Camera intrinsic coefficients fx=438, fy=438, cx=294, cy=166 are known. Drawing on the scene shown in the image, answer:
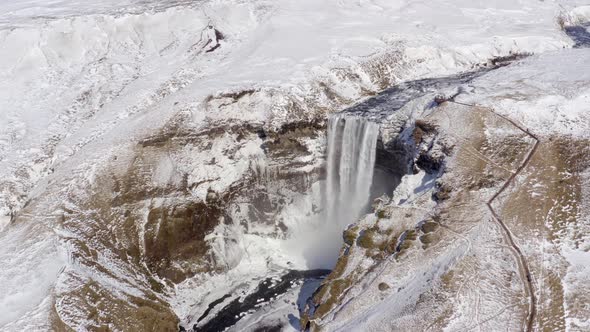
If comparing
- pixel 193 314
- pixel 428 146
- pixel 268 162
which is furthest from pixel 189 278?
pixel 428 146

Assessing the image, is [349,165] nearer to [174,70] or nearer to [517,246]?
[517,246]

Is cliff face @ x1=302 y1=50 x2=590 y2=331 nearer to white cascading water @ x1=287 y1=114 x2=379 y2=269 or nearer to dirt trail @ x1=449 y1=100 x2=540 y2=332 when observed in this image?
dirt trail @ x1=449 y1=100 x2=540 y2=332

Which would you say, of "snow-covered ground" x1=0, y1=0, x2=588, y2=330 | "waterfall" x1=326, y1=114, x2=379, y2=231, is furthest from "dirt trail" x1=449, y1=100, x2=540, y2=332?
"waterfall" x1=326, y1=114, x2=379, y2=231

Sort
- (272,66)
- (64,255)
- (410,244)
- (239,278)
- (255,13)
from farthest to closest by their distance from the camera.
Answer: (255,13) → (272,66) → (239,278) → (64,255) → (410,244)

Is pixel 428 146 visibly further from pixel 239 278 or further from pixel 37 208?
pixel 37 208

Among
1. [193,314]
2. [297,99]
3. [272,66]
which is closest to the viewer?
[193,314]

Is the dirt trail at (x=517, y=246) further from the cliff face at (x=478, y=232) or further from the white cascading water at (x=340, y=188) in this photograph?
the white cascading water at (x=340, y=188)
